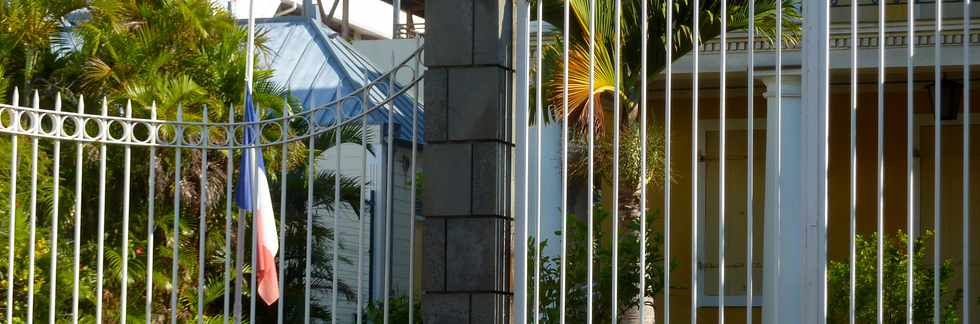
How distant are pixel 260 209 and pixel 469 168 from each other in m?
1.13

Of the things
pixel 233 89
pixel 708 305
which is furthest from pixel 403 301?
pixel 708 305

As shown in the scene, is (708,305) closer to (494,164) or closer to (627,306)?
(627,306)

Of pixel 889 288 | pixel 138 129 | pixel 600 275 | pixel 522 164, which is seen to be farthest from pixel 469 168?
pixel 138 129

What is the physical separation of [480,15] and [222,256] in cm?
661

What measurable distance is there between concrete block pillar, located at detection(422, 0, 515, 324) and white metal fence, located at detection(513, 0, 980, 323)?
0.08 m

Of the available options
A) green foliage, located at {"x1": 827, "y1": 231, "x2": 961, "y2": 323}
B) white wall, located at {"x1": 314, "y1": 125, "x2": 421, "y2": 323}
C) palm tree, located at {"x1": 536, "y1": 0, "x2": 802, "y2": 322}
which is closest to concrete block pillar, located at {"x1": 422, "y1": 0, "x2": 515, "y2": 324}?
palm tree, located at {"x1": 536, "y1": 0, "x2": 802, "y2": 322}

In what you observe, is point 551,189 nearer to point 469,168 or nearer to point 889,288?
point 889,288

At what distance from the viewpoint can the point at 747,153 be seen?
8492 mm

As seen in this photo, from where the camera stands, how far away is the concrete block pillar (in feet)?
19.5

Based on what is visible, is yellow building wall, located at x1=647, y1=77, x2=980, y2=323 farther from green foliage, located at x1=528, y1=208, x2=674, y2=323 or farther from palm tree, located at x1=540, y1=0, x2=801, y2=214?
green foliage, located at x1=528, y1=208, x2=674, y2=323

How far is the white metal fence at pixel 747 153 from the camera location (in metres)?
5.39

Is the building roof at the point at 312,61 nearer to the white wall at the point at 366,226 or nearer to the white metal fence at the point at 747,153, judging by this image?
the white wall at the point at 366,226

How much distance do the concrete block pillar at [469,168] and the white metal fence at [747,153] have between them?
0.26 feet

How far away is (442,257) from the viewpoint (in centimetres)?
602
